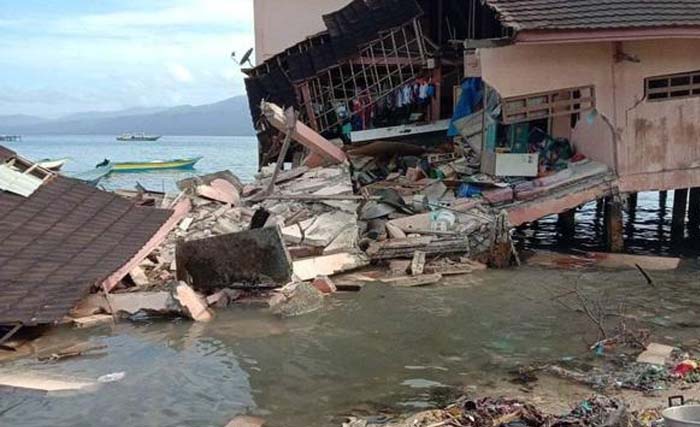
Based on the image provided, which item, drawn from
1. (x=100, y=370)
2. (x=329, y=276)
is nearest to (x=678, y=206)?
(x=329, y=276)

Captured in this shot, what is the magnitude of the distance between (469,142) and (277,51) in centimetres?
870

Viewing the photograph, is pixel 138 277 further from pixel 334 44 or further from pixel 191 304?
pixel 334 44

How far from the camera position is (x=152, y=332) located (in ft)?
37.3

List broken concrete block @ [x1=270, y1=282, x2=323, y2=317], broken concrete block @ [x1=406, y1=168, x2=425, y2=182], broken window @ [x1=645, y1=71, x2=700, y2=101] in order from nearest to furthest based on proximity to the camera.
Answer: broken concrete block @ [x1=270, y1=282, x2=323, y2=317], broken window @ [x1=645, y1=71, x2=700, y2=101], broken concrete block @ [x1=406, y1=168, x2=425, y2=182]

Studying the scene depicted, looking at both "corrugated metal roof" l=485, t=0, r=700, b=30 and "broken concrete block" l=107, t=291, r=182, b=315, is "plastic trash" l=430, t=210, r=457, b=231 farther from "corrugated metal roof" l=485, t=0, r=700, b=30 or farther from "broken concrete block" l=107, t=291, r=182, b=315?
"broken concrete block" l=107, t=291, r=182, b=315

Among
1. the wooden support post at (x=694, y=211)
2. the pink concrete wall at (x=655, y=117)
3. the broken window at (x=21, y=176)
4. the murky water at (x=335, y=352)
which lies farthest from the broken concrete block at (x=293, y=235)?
the wooden support post at (x=694, y=211)

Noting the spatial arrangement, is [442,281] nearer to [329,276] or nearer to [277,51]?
[329,276]

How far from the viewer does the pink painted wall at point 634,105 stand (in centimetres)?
1628

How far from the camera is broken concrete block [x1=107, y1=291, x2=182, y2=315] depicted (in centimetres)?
1190

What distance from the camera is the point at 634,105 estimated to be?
16.6 metres

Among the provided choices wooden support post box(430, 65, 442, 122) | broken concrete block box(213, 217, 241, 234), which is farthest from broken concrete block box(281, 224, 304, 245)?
wooden support post box(430, 65, 442, 122)

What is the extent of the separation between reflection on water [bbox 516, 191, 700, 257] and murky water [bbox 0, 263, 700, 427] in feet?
15.5

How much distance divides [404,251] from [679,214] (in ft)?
31.0

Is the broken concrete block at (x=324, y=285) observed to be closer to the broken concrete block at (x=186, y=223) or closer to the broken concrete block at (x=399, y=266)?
the broken concrete block at (x=399, y=266)
